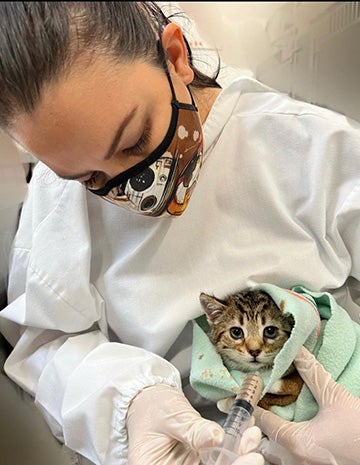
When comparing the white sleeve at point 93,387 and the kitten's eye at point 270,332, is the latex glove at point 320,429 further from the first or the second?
the white sleeve at point 93,387

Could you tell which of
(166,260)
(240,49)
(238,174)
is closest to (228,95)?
(238,174)

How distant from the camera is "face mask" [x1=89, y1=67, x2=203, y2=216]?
679mm

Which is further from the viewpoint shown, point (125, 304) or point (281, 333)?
point (125, 304)

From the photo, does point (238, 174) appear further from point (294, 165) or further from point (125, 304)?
point (125, 304)

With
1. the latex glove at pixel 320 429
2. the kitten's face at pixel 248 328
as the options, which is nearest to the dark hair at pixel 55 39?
the kitten's face at pixel 248 328

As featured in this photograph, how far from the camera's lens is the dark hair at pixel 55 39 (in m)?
0.43

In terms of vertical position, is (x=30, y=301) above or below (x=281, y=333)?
below

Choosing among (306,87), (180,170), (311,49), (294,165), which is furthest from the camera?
(294,165)

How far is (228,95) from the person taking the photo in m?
0.87

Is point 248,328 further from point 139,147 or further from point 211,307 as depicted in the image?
point 139,147

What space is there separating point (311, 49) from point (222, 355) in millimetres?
490

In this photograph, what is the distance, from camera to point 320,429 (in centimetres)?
73

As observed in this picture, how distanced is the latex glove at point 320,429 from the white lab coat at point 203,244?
14cm

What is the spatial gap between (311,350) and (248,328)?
103 mm
